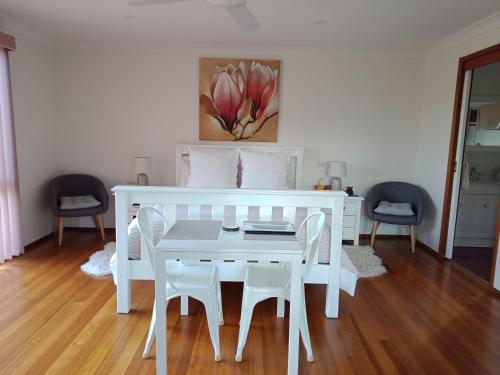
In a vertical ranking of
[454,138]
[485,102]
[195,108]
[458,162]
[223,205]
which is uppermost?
[485,102]

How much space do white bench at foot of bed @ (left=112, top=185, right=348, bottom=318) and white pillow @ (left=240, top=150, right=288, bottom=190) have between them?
1.22 m

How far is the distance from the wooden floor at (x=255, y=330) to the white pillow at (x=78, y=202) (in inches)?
32.4

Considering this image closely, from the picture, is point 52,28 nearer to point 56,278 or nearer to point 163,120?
point 163,120

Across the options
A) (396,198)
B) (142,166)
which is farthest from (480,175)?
(142,166)

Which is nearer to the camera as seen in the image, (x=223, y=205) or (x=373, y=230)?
(x=223, y=205)

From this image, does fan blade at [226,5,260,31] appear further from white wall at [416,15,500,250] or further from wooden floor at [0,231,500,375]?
white wall at [416,15,500,250]

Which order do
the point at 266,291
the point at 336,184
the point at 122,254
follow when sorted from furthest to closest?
the point at 336,184
the point at 122,254
the point at 266,291

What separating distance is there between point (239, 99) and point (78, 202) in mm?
2273

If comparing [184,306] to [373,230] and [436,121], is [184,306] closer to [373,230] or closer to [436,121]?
[373,230]

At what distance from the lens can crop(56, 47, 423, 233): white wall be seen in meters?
4.36

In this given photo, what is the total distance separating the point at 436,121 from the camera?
4.12m

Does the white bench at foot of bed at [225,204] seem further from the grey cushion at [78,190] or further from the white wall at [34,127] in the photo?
the white wall at [34,127]

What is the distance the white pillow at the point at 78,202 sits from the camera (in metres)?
3.93

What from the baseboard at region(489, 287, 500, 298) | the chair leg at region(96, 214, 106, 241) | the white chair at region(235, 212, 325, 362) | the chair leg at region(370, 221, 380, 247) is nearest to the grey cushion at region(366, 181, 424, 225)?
the chair leg at region(370, 221, 380, 247)
